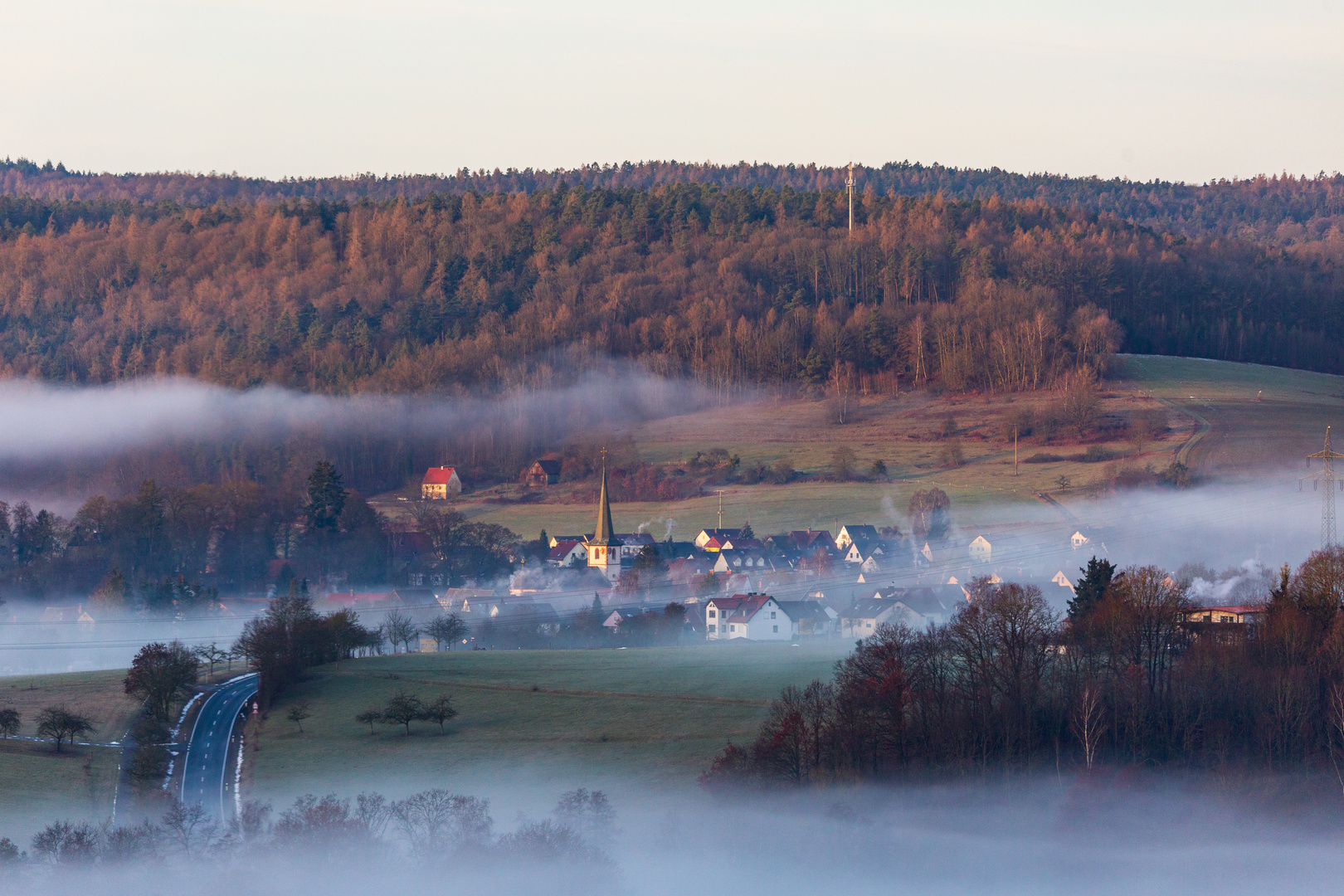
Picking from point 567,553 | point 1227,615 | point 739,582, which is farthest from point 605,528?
point 1227,615

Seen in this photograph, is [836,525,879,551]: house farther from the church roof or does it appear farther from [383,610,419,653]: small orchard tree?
[383,610,419,653]: small orchard tree

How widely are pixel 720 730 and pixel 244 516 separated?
246 feet

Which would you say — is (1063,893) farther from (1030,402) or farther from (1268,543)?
(1030,402)

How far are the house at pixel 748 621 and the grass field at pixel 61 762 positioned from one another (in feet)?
124

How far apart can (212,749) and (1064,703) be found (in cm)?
3320

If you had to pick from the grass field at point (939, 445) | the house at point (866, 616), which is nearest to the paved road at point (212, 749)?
the house at point (866, 616)

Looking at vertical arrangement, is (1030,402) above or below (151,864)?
above

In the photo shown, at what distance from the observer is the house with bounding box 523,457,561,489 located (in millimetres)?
144625

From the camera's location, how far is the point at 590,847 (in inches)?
1553

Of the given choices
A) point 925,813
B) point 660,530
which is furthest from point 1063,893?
point 660,530

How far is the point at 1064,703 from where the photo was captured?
49906 mm

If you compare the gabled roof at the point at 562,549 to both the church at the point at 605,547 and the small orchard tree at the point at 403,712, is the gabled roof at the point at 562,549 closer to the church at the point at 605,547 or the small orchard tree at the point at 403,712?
the church at the point at 605,547

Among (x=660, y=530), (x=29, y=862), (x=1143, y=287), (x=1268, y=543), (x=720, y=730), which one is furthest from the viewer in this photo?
(x=1143, y=287)

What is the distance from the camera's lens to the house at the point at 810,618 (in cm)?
8775
